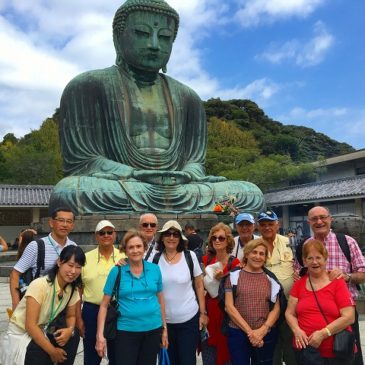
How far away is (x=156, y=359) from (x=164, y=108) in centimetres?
787

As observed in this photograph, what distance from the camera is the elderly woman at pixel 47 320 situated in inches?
104

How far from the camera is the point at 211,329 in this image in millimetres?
3309

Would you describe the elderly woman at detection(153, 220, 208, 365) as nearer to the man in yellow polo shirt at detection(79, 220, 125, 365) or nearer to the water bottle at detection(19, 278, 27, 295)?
the man in yellow polo shirt at detection(79, 220, 125, 365)

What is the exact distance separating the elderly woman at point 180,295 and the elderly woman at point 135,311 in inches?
5.7

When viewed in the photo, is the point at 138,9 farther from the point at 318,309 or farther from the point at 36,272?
the point at 318,309

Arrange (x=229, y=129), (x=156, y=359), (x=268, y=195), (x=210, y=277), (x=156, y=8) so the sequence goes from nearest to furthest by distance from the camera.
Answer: (x=156, y=359), (x=210, y=277), (x=156, y=8), (x=268, y=195), (x=229, y=129)

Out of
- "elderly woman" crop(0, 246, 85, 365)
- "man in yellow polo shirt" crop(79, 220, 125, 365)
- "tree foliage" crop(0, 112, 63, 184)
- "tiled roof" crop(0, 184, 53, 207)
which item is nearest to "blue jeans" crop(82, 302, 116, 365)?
"man in yellow polo shirt" crop(79, 220, 125, 365)

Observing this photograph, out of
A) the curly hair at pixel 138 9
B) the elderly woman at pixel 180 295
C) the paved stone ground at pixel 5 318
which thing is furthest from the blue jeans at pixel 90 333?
the curly hair at pixel 138 9

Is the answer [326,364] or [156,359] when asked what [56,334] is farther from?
[326,364]

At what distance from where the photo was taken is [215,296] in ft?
10.8

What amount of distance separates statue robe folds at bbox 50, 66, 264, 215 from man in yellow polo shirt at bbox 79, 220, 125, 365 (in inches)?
210

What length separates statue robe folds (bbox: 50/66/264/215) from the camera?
345 inches

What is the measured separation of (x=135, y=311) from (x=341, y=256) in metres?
1.35

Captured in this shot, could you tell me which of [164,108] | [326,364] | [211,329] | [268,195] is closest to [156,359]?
[211,329]
